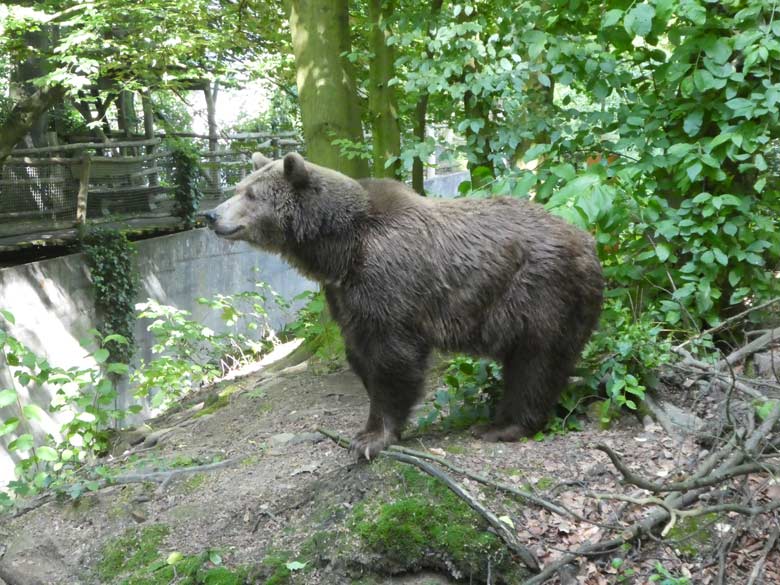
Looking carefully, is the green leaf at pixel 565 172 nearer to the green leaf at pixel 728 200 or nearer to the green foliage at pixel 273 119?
the green leaf at pixel 728 200

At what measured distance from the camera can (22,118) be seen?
13.9 metres

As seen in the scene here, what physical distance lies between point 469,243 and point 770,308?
259 centimetres

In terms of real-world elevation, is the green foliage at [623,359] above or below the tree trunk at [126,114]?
below

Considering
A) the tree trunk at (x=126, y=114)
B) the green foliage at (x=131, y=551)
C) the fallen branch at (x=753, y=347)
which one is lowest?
the green foliage at (x=131, y=551)

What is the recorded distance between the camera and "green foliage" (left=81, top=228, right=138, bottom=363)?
15.0 meters

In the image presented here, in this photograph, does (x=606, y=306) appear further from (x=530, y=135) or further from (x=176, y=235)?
(x=176, y=235)

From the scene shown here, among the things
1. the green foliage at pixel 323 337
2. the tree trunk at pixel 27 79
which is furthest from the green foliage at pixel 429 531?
the tree trunk at pixel 27 79

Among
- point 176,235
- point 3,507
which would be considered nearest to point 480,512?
point 3,507

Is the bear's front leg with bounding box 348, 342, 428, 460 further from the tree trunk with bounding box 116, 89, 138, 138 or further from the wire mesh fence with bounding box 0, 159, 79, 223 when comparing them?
the tree trunk with bounding box 116, 89, 138, 138

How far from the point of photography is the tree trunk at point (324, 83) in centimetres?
834

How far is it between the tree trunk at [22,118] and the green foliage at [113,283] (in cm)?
226

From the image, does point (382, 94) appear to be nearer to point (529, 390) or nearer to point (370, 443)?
point (529, 390)

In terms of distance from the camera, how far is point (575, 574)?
3.74 metres

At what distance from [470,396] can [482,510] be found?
5.75ft
